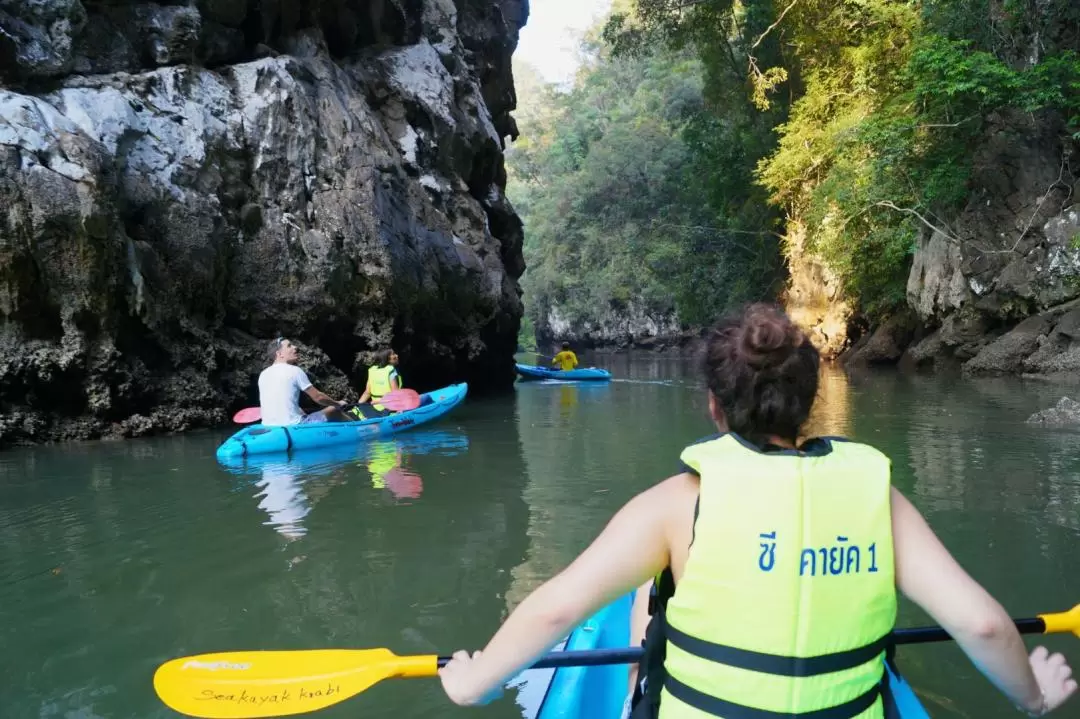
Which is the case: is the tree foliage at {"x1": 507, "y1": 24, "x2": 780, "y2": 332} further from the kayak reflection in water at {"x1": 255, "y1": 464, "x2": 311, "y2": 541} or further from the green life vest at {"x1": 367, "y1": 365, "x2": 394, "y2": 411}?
the kayak reflection in water at {"x1": 255, "y1": 464, "x2": 311, "y2": 541}

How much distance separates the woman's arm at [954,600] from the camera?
134 centimetres

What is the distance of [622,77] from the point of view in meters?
49.8

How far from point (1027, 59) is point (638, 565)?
1562cm

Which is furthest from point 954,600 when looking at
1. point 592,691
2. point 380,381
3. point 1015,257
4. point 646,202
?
point 646,202

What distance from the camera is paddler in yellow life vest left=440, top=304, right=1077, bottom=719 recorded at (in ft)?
4.40

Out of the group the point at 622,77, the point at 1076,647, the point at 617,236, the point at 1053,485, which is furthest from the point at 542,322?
the point at 1076,647

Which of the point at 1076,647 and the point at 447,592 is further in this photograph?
the point at 447,592

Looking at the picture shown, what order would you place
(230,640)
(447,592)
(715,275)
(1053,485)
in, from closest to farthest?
1. (230,640)
2. (447,592)
3. (1053,485)
4. (715,275)

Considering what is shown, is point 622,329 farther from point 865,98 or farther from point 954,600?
point 954,600

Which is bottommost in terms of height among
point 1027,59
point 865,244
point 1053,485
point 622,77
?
point 1053,485

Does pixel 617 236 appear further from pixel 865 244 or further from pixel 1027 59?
pixel 1027 59

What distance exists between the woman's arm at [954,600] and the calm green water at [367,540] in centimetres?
27

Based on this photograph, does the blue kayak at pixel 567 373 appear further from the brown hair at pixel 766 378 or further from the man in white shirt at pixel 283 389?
the brown hair at pixel 766 378

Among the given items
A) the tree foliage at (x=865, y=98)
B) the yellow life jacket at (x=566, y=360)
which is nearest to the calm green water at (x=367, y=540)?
A: the tree foliage at (x=865, y=98)
